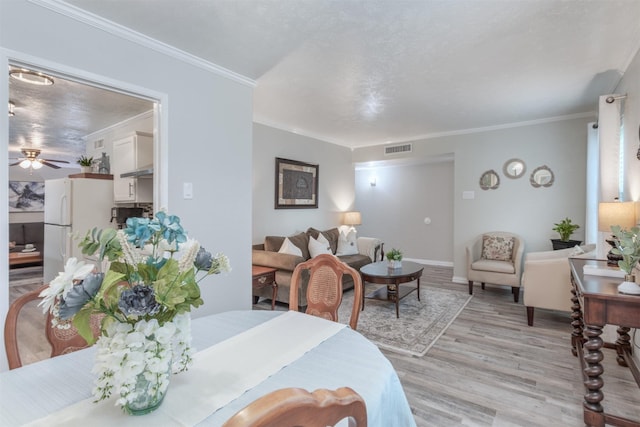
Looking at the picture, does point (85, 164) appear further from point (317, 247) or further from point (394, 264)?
point (394, 264)

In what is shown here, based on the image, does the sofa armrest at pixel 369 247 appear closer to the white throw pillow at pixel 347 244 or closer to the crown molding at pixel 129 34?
the white throw pillow at pixel 347 244

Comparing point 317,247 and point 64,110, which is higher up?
point 64,110

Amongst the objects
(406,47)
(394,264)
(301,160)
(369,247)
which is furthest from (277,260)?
(406,47)

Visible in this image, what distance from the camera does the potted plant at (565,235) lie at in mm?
4160

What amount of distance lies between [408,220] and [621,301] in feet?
18.5

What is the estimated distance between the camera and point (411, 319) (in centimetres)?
355

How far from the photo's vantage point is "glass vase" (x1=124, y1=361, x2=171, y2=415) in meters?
0.78

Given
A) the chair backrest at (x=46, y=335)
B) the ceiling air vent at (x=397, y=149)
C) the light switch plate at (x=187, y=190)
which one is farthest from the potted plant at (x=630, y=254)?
the ceiling air vent at (x=397, y=149)

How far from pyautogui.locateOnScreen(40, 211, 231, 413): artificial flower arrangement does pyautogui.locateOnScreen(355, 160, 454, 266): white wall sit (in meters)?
6.66

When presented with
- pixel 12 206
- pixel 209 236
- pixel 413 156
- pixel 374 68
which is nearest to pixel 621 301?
pixel 374 68

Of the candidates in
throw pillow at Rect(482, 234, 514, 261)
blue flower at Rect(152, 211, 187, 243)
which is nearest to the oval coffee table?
throw pillow at Rect(482, 234, 514, 261)

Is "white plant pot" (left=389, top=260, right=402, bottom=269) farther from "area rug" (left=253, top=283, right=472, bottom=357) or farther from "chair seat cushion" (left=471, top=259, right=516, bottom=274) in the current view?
"chair seat cushion" (left=471, top=259, right=516, bottom=274)

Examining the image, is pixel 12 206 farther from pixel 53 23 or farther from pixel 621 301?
pixel 621 301

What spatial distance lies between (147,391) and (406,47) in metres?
2.66
